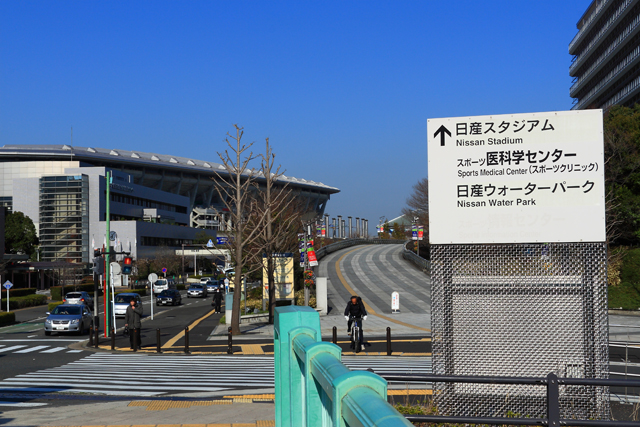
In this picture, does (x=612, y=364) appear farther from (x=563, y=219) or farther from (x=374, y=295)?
(x=374, y=295)

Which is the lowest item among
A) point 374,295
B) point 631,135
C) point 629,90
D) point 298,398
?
point 374,295

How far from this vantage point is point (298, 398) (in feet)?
12.1

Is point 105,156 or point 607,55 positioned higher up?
point 607,55

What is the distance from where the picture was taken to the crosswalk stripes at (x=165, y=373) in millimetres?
13555

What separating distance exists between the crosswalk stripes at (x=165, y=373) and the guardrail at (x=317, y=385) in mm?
9404

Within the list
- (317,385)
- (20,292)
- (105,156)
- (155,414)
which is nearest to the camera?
(317,385)

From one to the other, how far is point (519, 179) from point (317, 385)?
209 inches

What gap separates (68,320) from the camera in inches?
1126

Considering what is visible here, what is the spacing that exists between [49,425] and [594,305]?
7358mm

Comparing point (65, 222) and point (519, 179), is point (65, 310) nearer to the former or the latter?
point (519, 179)

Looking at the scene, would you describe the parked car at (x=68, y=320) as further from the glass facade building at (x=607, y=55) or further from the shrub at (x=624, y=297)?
the glass facade building at (x=607, y=55)

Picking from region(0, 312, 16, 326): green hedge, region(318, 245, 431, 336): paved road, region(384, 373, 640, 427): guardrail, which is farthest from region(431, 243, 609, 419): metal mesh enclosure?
region(0, 312, 16, 326): green hedge

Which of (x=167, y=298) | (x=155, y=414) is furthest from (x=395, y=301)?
(x=155, y=414)

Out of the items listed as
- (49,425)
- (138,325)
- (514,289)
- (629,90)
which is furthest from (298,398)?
(629,90)
